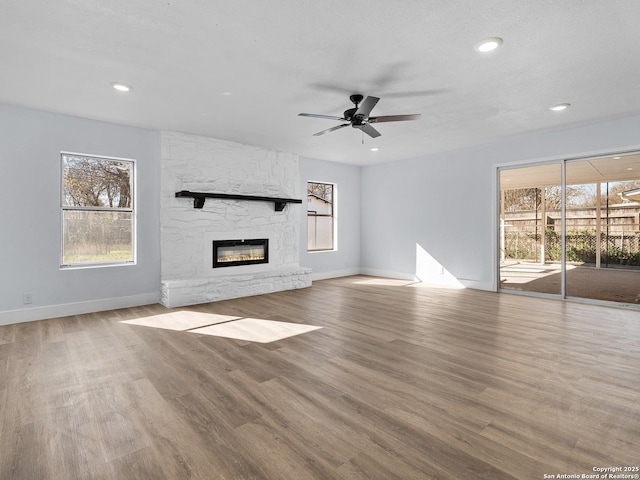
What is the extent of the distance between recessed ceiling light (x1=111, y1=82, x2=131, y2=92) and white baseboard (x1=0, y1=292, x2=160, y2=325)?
9.51ft

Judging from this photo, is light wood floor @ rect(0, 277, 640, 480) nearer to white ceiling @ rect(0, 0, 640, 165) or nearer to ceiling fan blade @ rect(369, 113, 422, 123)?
ceiling fan blade @ rect(369, 113, 422, 123)

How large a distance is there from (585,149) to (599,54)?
269cm

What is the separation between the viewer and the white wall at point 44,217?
416 cm

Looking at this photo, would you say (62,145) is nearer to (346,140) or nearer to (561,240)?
(346,140)

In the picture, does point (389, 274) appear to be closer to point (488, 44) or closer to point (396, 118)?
point (396, 118)

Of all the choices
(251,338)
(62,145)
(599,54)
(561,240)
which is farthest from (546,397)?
(62,145)

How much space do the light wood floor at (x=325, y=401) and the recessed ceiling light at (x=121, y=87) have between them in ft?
8.90

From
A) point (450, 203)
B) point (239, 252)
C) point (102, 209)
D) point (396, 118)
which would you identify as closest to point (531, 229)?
point (450, 203)

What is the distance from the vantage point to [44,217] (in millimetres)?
4383

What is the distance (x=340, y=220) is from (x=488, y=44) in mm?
5494

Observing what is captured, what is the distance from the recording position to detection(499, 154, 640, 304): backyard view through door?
4.96 metres

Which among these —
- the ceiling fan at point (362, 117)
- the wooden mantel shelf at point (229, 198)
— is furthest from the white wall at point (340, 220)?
the ceiling fan at point (362, 117)

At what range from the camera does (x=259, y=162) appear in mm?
6426

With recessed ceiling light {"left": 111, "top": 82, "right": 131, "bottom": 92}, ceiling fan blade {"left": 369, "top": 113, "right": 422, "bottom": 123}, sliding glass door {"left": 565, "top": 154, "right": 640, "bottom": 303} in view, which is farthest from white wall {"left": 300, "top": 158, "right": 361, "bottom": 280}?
sliding glass door {"left": 565, "top": 154, "right": 640, "bottom": 303}
